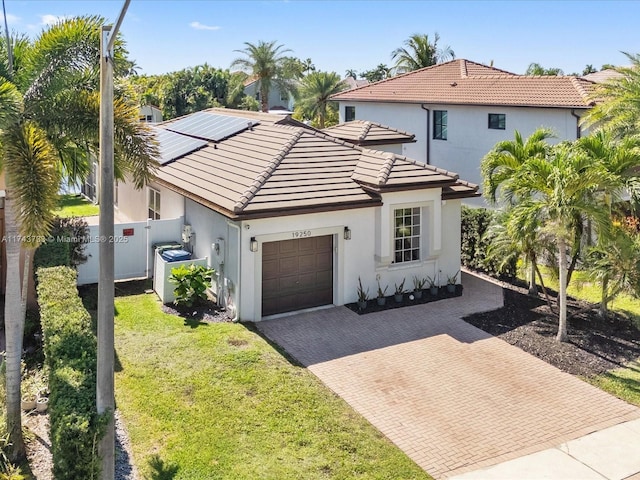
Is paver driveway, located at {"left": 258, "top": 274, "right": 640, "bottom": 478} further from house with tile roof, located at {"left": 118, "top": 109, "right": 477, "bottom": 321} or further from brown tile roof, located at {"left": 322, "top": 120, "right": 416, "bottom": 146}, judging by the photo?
brown tile roof, located at {"left": 322, "top": 120, "right": 416, "bottom": 146}

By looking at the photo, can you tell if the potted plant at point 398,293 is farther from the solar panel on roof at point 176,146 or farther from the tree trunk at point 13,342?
the tree trunk at point 13,342

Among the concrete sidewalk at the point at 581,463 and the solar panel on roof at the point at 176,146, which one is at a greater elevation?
the solar panel on roof at the point at 176,146

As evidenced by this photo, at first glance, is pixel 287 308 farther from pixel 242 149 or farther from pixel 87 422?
pixel 87 422

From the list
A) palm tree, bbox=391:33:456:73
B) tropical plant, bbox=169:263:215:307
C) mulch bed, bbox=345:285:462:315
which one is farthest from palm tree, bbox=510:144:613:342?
palm tree, bbox=391:33:456:73

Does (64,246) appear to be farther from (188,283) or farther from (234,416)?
(234,416)

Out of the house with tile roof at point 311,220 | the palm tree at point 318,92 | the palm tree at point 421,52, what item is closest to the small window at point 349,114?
the palm tree at point 318,92

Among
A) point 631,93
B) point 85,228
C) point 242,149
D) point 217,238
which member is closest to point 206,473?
point 217,238
